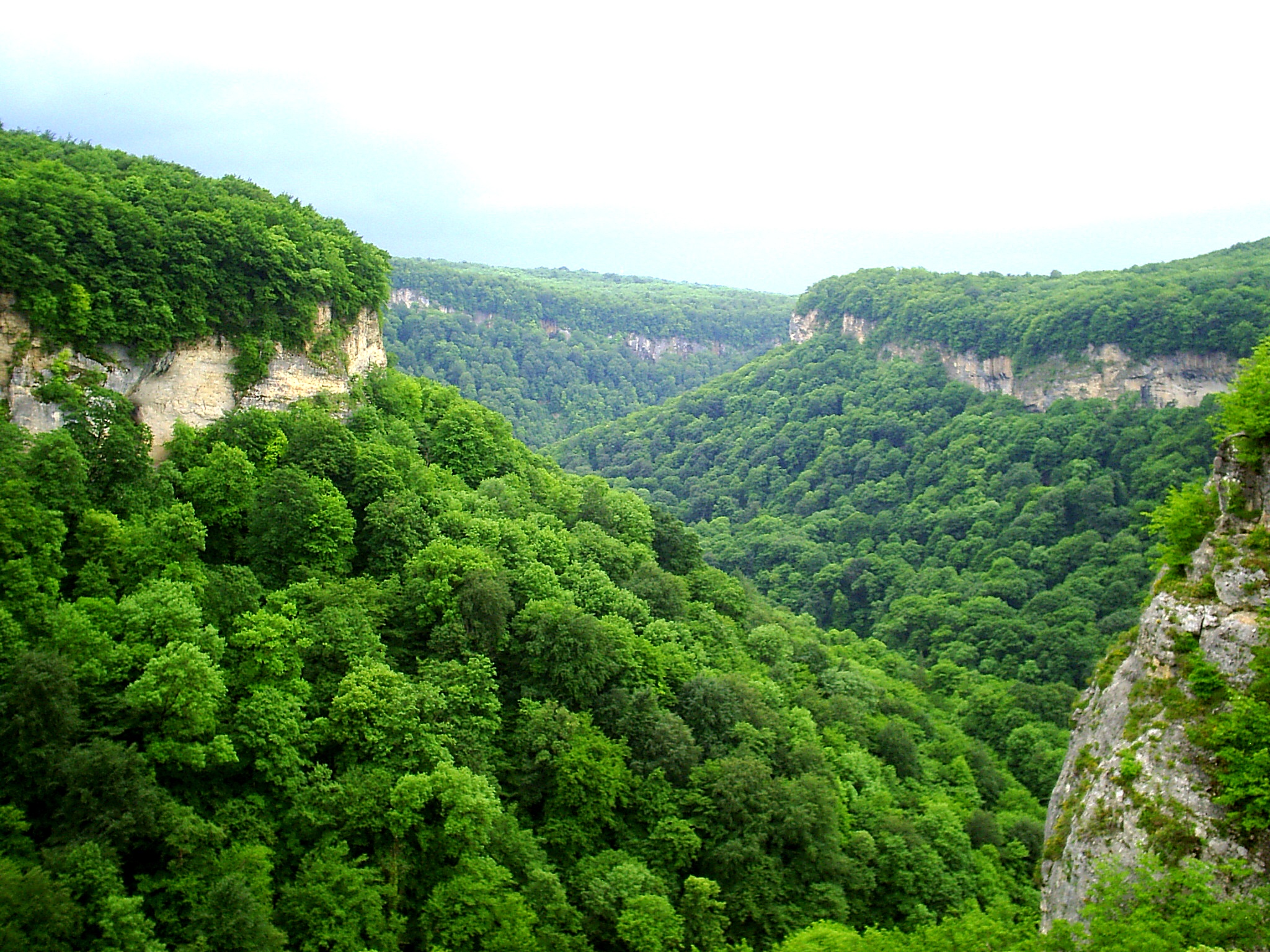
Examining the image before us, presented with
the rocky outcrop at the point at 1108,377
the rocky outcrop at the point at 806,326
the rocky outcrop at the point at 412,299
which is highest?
the rocky outcrop at the point at 412,299

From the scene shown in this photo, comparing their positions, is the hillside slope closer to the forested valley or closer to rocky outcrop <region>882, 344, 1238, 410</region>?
the forested valley

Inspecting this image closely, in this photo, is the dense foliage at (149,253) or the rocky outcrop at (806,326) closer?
the dense foliage at (149,253)

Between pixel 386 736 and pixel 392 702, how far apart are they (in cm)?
92

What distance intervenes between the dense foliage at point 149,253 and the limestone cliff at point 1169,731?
31.2m

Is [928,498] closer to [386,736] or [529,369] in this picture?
[386,736]

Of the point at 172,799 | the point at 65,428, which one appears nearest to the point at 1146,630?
the point at 172,799

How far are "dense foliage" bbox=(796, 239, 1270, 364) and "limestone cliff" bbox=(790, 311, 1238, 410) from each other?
95cm

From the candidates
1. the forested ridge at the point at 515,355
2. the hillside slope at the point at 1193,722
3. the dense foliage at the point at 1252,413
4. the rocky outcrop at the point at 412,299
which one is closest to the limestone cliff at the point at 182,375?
the hillside slope at the point at 1193,722

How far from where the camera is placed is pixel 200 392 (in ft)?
111

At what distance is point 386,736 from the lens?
25.4m

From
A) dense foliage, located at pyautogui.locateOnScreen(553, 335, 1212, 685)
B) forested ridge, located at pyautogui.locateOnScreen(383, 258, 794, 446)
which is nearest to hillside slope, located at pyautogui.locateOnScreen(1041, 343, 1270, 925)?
dense foliage, located at pyautogui.locateOnScreen(553, 335, 1212, 685)

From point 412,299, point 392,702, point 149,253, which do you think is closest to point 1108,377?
point 392,702

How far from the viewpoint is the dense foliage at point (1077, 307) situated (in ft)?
268

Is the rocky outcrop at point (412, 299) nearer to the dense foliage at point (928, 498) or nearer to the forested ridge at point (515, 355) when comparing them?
the forested ridge at point (515, 355)
